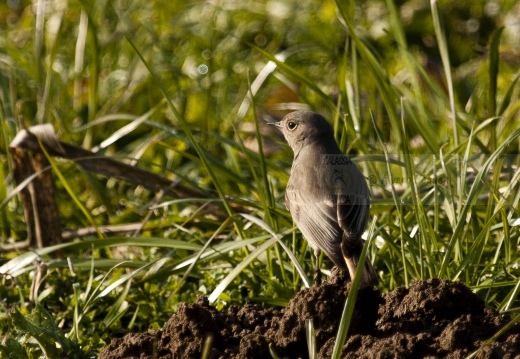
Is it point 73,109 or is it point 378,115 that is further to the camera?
point 73,109

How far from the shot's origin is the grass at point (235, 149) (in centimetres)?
341

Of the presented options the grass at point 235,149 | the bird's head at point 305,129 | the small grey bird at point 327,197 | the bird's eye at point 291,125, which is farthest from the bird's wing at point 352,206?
the bird's eye at point 291,125

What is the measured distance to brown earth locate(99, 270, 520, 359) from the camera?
2572 mm

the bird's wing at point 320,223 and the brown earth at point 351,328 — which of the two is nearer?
the brown earth at point 351,328

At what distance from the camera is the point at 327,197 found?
314 cm

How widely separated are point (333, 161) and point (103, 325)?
4.07 feet

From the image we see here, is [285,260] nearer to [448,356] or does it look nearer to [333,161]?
[333,161]

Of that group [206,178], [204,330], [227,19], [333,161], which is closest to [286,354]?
[204,330]

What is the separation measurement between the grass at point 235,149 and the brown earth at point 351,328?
0.69ft

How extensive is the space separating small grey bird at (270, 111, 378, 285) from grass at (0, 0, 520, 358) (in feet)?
0.51

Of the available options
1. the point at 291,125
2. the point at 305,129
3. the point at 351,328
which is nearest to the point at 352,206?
the point at 351,328

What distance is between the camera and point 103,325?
3539 millimetres

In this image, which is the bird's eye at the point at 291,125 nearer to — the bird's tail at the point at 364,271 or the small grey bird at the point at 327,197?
the small grey bird at the point at 327,197

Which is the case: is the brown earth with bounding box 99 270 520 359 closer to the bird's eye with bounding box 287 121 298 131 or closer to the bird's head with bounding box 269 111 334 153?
the bird's head with bounding box 269 111 334 153
